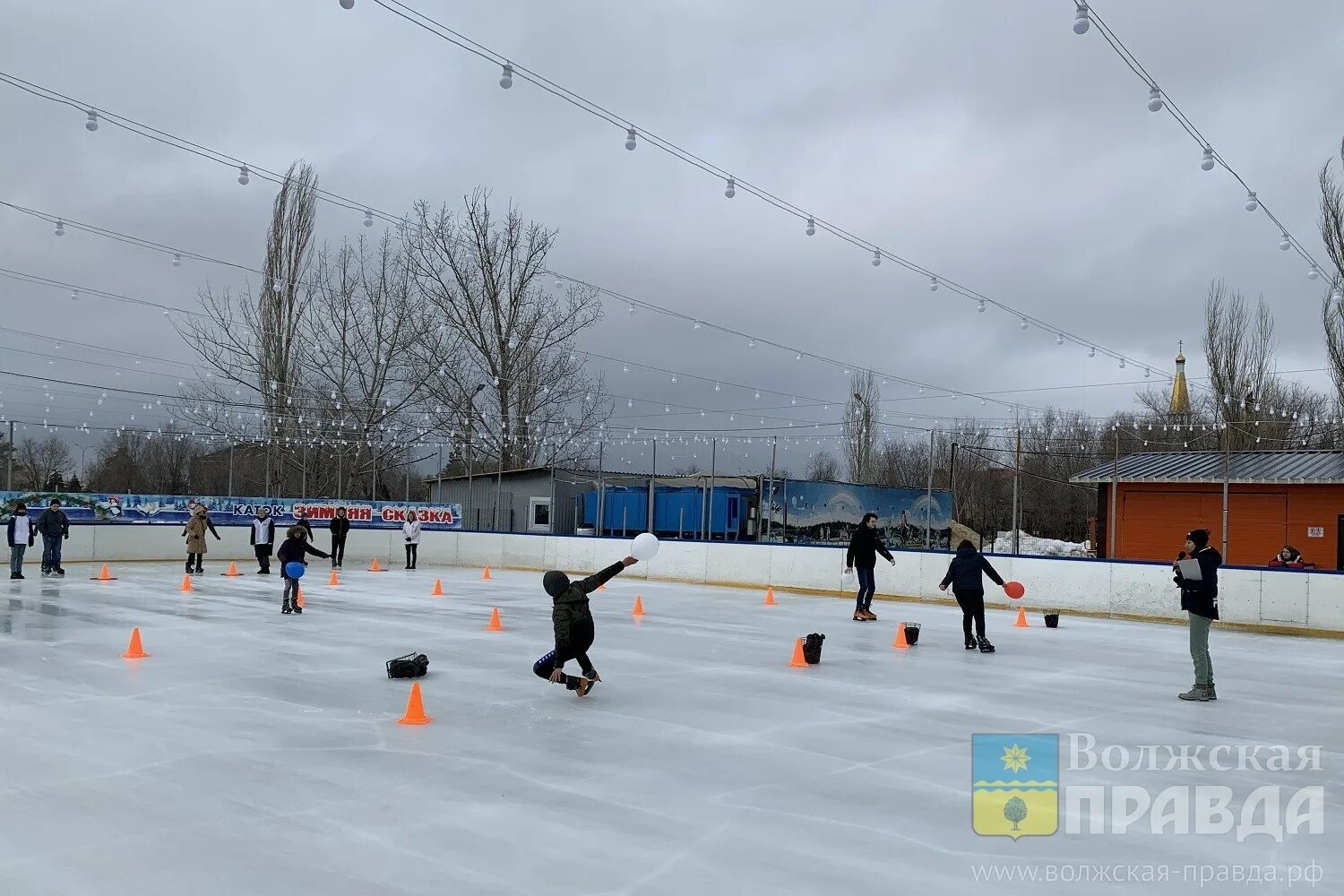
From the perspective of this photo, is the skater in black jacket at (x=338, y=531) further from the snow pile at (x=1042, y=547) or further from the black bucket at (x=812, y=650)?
the snow pile at (x=1042, y=547)

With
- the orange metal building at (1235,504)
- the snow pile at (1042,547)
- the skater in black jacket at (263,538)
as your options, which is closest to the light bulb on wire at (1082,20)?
the orange metal building at (1235,504)

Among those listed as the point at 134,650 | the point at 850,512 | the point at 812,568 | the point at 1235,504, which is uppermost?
the point at 1235,504

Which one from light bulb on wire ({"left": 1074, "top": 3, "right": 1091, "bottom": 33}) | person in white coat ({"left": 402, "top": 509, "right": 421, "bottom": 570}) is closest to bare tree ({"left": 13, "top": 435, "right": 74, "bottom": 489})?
person in white coat ({"left": 402, "top": 509, "right": 421, "bottom": 570})

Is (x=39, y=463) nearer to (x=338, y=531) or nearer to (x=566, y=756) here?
(x=338, y=531)

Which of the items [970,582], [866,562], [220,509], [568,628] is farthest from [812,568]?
[220,509]

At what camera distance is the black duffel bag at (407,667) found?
32.5 feet

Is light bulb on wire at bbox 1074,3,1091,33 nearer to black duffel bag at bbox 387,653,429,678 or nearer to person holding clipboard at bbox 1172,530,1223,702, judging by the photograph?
person holding clipboard at bbox 1172,530,1223,702

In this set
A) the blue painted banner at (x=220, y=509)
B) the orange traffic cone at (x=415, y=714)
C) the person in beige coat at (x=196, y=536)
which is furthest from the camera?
the blue painted banner at (x=220, y=509)

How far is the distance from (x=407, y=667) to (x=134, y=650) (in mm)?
3578

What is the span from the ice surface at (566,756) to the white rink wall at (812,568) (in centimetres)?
364

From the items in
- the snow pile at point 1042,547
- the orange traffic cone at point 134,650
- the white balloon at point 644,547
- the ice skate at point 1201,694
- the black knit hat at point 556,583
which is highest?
the white balloon at point 644,547

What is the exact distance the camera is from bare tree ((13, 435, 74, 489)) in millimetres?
27484

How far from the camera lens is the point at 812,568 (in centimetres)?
2366

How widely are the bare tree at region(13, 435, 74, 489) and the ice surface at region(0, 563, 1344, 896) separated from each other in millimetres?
15349
